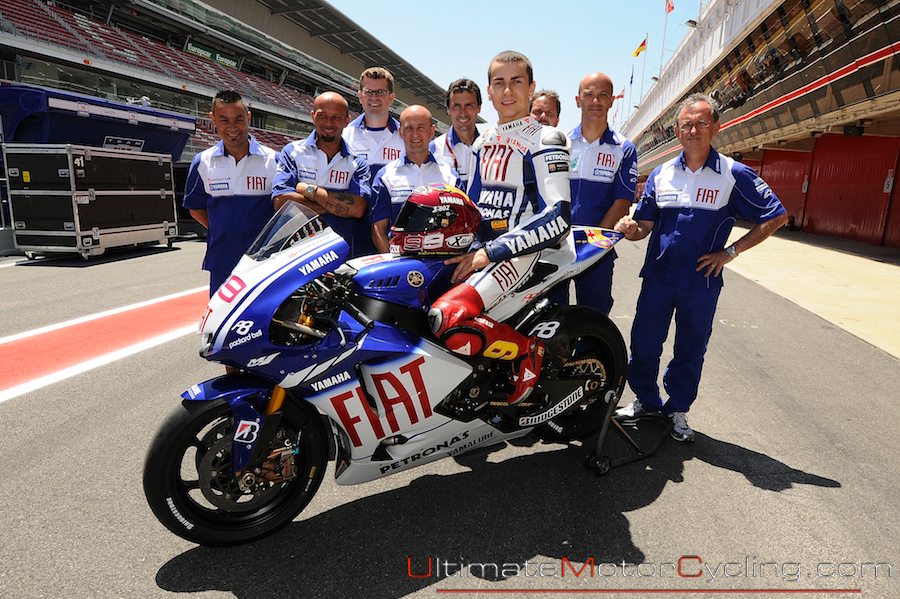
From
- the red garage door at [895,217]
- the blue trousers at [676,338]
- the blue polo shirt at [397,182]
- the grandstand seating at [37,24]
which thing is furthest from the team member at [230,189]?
the grandstand seating at [37,24]

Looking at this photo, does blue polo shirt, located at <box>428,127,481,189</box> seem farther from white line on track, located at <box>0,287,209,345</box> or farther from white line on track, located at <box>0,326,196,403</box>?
white line on track, located at <box>0,287,209,345</box>

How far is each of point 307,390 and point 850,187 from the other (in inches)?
790

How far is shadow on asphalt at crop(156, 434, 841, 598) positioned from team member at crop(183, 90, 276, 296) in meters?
1.94

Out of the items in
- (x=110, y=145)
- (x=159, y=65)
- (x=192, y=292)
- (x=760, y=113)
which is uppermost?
(x=159, y=65)

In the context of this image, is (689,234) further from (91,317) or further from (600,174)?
(91,317)

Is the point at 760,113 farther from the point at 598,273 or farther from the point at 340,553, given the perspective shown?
the point at 340,553

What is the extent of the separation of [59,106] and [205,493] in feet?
36.9

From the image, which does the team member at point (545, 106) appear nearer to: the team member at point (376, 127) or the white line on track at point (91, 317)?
the team member at point (376, 127)

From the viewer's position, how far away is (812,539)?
8.21 feet

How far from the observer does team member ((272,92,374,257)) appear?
3758 mm

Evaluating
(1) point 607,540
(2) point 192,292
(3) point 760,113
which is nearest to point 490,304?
(1) point 607,540

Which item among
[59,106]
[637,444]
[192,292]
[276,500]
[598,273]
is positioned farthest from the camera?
[59,106]

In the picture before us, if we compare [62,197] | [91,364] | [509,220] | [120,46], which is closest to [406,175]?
[509,220]

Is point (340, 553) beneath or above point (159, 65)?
beneath
